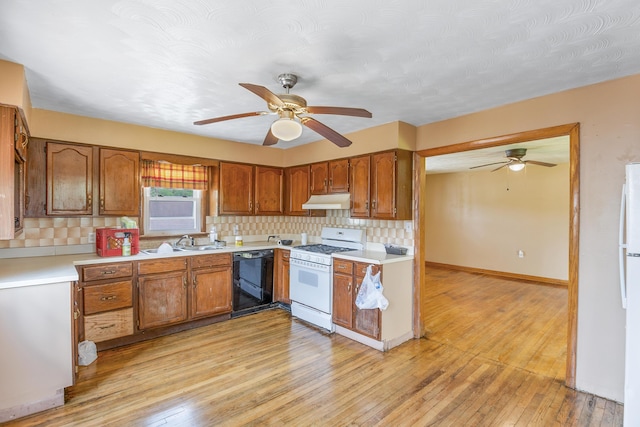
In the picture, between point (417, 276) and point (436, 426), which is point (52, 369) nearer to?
point (436, 426)

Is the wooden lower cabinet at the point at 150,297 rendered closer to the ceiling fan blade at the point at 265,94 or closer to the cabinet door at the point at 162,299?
the cabinet door at the point at 162,299

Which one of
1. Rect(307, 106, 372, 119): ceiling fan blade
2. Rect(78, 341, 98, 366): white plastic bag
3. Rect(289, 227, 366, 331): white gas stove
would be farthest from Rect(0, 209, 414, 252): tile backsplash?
Rect(307, 106, 372, 119): ceiling fan blade

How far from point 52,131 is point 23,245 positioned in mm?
1206

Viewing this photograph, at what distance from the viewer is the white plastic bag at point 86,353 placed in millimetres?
2859

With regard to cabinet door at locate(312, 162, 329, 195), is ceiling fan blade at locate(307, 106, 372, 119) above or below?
above

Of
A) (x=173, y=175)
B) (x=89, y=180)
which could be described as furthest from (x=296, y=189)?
(x=89, y=180)

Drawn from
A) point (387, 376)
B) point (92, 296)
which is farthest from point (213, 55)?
point (387, 376)

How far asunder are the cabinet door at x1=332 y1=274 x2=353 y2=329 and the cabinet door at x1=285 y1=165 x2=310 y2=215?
132 centimetres

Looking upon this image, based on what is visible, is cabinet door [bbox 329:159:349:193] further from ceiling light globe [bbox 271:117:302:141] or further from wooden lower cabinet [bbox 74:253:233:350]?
ceiling light globe [bbox 271:117:302:141]

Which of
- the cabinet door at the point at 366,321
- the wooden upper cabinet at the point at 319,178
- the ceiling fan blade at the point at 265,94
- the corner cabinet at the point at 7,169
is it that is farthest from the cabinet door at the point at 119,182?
the cabinet door at the point at 366,321

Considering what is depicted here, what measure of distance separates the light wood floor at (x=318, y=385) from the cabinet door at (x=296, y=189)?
184 cm

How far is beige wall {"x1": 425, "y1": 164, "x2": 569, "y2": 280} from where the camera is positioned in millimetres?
6031

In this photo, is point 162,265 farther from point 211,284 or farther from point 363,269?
point 363,269

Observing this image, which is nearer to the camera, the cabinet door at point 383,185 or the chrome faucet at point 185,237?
the cabinet door at point 383,185
